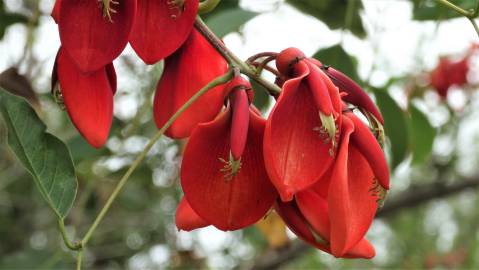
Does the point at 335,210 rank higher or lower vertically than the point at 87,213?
higher

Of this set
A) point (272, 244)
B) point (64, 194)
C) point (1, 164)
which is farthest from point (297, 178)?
point (1, 164)

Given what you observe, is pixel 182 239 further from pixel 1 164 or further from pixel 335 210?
pixel 335 210

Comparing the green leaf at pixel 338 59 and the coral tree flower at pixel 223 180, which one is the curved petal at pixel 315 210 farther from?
the green leaf at pixel 338 59

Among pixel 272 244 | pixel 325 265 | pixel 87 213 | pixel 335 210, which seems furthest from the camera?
pixel 325 265

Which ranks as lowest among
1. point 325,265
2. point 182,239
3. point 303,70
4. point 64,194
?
point 325,265

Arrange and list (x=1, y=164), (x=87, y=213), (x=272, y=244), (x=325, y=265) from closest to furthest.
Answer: (x=272, y=244)
(x=1, y=164)
(x=87, y=213)
(x=325, y=265)

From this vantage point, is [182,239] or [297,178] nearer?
[297,178]

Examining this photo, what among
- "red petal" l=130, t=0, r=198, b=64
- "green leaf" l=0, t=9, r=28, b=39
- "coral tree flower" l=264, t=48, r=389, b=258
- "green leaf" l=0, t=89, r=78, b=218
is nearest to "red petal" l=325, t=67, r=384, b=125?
"coral tree flower" l=264, t=48, r=389, b=258

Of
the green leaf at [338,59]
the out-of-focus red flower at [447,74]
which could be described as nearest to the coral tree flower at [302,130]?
the green leaf at [338,59]
